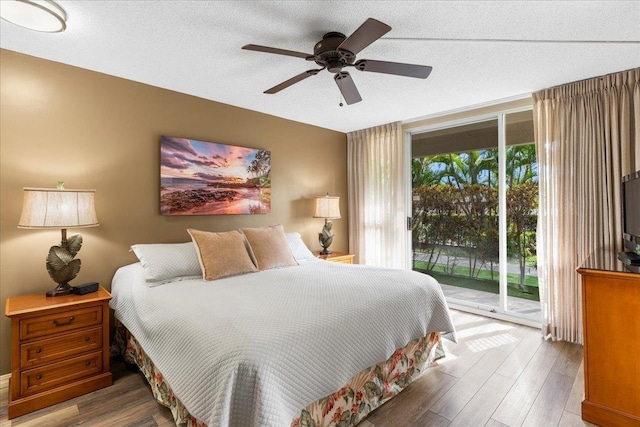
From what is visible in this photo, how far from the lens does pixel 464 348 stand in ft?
9.56

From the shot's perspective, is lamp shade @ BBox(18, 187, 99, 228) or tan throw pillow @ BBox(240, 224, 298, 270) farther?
tan throw pillow @ BBox(240, 224, 298, 270)

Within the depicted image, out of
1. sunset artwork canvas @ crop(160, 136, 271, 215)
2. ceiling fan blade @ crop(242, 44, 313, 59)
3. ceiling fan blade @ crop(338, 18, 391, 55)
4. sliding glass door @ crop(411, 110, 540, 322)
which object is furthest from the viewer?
sliding glass door @ crop(411, 110, 540, 322)

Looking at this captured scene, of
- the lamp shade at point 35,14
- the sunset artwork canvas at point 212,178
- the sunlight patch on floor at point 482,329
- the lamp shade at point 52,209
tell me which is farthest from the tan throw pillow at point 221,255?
the sunlight patch on floor at point 482,329

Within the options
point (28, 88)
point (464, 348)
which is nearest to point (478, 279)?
point (464, 348)

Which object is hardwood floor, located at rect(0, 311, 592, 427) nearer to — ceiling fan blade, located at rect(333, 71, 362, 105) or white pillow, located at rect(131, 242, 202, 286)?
white pillow, located at rect(131, 242, 202, 286)

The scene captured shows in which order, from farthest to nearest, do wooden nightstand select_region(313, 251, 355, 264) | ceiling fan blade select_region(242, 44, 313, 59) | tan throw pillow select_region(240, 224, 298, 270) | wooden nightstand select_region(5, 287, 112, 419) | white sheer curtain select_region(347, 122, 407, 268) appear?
white sheer curtain select_region(347, 122, 407, 268)
wooden nightstand select_region(313, 251, 355, 264)
tan throw pillow select_region(240, 224, 298, 270)
wooden nightstand select_region(5, 287, 112, 419)
ceiling fan blade select_region(242, 44, 313, 59)

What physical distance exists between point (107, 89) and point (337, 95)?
214 centimetres

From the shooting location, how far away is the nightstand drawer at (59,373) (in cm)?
203

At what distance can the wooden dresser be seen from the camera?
1767 millimetres

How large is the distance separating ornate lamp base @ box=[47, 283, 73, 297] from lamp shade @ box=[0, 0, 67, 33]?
176cm

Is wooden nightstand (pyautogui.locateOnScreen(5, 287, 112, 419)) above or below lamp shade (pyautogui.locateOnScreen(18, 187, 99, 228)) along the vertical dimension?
below

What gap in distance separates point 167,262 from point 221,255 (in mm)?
430

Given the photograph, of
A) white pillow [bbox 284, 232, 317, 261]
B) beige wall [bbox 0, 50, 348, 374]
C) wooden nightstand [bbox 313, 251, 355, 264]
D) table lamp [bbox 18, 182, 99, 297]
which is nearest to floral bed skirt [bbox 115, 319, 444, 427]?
table lamp [bbox 18, 182, 99, 297]

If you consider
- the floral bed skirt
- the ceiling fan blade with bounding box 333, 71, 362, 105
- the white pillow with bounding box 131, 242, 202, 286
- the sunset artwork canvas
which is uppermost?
the ceiling fan blade with bounding box 333, 71, 362, 105
